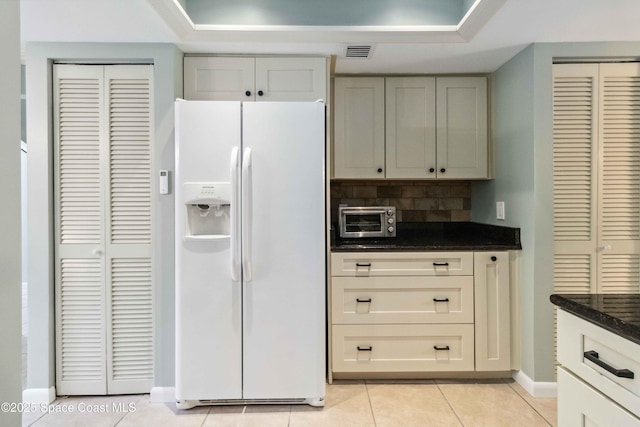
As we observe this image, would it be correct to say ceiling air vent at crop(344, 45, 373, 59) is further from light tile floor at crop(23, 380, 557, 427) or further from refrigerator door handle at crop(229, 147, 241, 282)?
light tile floor at crop(23, 380, 557, 427)

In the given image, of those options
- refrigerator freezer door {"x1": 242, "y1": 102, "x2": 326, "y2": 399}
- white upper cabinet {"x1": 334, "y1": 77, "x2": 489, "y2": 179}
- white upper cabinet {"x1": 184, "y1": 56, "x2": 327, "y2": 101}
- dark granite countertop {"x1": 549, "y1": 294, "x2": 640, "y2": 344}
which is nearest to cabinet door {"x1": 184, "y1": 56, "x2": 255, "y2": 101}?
white upper cabinet {"x1": 184, "y1": 56, "x2": 327, "y2": 101}

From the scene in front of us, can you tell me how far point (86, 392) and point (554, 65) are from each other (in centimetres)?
353

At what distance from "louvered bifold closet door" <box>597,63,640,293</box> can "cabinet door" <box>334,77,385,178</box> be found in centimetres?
140

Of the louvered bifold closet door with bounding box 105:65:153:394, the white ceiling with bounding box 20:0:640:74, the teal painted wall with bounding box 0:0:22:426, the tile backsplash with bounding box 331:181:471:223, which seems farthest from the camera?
the tile backsplash with bounding box 331:181:471:223

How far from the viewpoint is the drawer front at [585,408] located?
93cm

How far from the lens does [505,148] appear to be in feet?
8.90

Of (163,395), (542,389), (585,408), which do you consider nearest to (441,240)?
(542,389)

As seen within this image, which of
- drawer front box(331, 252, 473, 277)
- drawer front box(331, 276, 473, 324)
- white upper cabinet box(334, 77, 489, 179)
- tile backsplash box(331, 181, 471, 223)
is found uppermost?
white upper cabinet box(334, 77, 489, 179)

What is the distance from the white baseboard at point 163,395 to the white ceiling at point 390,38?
2.09m

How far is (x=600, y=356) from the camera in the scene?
39.6 inches

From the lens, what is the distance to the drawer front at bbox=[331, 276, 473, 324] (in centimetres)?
253

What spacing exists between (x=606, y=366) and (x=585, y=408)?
19 centimetres

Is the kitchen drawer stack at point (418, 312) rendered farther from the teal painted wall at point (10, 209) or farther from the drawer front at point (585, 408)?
the teal painted wall at point (10, 209)

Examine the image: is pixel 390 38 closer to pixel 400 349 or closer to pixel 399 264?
pixel 399 264
